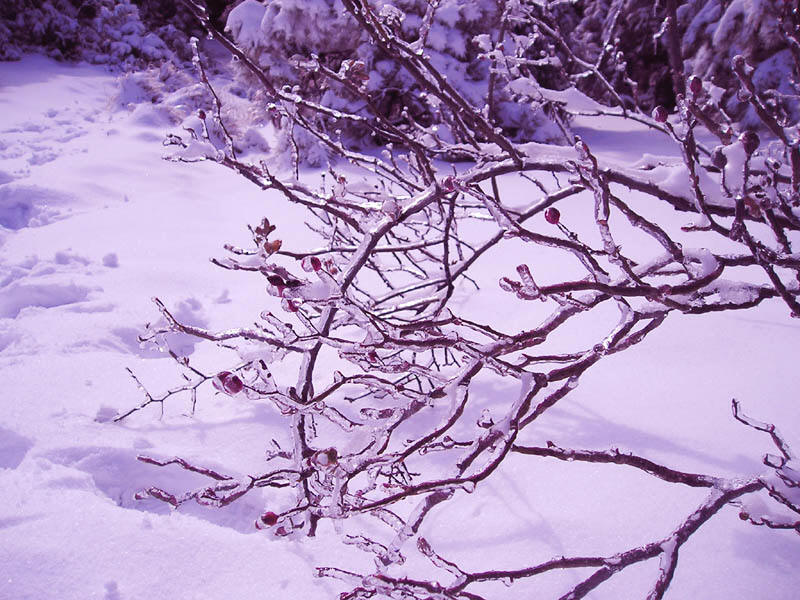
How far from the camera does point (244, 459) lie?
1.95 metres

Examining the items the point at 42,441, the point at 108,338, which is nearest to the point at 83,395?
the point at 42,441

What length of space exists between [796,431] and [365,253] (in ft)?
5.17

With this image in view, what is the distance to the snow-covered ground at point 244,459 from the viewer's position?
130cm

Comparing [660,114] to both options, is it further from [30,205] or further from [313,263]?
[30,205]

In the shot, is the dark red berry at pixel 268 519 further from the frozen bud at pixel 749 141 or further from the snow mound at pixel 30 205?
the snow mound at pixel 30 205

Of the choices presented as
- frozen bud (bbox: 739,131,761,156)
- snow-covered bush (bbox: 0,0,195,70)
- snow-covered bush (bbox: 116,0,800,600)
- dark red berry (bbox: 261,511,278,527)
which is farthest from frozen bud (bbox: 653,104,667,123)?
snow-covered bush (bbox: 0,0,195,70)

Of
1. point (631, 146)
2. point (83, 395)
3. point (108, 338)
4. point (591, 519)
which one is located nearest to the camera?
point (591, 519)

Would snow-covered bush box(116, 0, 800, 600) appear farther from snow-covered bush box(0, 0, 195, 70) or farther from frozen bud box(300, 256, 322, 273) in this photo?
snow-covered bush box(0, 0, 195, 70)

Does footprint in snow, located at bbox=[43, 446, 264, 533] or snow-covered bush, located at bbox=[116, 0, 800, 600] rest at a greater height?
snow-covered bush, located at bbox=[116, 0, 800, 600]

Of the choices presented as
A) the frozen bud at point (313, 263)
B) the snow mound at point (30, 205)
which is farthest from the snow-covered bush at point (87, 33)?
the frozen bud at point (313, 263)

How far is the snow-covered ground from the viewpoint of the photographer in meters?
1.30

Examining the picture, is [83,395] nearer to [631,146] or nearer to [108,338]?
[108,338]

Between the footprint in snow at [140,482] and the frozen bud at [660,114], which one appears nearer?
the frozen bud at [660,114]

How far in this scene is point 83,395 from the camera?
7.66 feet
